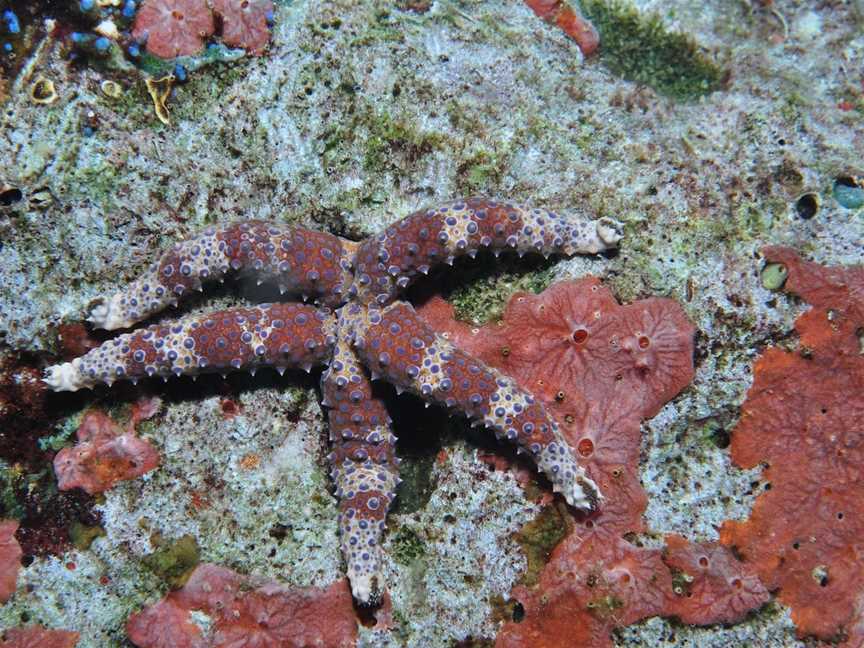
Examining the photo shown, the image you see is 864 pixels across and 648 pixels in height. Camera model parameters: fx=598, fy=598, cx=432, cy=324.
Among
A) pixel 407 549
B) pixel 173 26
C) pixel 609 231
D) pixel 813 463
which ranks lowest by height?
pixel 407 549

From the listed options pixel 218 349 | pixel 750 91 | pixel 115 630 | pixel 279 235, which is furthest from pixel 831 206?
pixel 115 630

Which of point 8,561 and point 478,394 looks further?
point 8,561

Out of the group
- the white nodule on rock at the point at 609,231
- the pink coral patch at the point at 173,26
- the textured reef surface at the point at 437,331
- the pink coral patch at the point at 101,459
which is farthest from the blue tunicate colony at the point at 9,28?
the white nodule on rock at the point at 609,231

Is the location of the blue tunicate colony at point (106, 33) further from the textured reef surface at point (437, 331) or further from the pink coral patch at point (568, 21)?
the pink coral patch at point (568, 21)

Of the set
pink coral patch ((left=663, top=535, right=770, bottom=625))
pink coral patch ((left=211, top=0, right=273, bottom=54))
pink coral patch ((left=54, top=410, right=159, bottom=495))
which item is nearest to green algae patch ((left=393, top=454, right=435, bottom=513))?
pink coral patch ((left=663, top=535, right=770, bottom=625))

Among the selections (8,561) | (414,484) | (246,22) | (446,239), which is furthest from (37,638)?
(246,22)

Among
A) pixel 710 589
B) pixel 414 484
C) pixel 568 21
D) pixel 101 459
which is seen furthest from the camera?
pixel 568 21

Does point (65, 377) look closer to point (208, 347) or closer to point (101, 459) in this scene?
point (101, 459)
